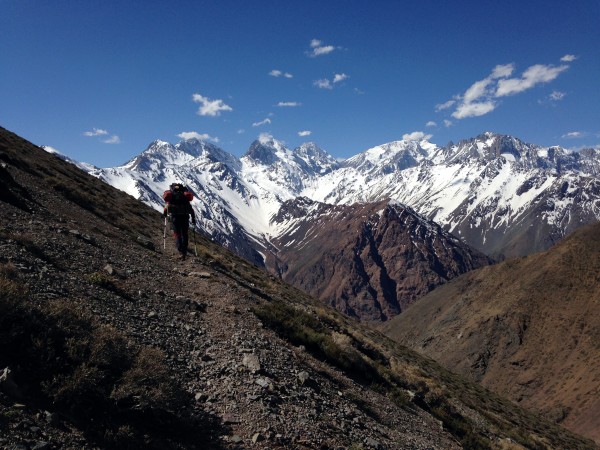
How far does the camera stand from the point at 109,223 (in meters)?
27.4

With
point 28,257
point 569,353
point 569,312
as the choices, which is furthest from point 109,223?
point 569,312

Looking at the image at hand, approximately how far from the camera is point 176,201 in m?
21.6

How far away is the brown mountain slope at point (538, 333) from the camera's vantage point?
8681cm

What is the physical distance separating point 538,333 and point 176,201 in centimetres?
10607

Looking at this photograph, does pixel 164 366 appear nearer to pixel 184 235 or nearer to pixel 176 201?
pixel 176 201

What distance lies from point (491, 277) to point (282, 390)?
139 meters

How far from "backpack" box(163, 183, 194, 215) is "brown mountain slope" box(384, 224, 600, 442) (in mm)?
78295

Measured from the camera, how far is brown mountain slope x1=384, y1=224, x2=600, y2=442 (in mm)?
86812

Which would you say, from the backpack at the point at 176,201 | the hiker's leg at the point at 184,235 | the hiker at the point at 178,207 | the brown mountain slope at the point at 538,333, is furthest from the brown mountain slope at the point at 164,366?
the brown mountain slope at the point at 538,333

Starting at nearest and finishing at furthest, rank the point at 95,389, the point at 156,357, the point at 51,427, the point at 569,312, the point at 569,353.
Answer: the point at 51,427, the point at 95,389, the point at 156,357, the point at 569,353, the point at 569,312

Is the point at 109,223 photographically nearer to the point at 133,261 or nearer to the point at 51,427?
the point at 133,261

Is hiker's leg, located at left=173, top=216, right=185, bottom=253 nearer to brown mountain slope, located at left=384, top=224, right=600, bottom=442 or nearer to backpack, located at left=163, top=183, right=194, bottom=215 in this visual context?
backpack, located at left=163, top=183, right=194, bottom=215

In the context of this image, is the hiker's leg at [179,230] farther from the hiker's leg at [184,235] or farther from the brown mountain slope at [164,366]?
the brown mountain slope at [164,366]

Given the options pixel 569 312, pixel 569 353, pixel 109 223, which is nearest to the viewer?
pixel 109 223
